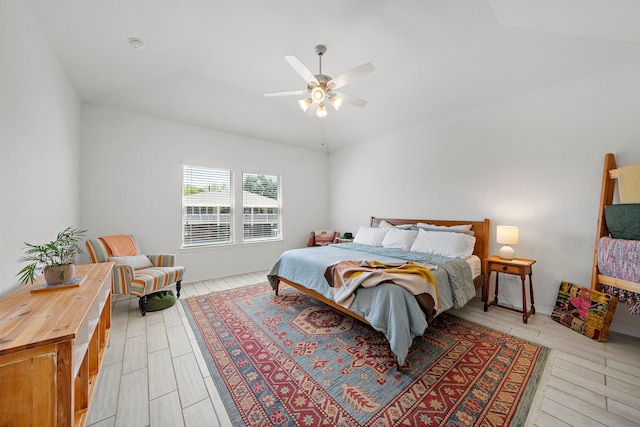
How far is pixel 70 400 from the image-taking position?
1099 millimetres

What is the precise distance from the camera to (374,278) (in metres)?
2.24

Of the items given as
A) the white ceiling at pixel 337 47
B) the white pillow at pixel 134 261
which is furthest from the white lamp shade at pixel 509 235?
the white pillow at pixel 134 261

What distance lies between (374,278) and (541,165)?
2.75m

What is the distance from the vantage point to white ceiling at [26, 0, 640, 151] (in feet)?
6.86

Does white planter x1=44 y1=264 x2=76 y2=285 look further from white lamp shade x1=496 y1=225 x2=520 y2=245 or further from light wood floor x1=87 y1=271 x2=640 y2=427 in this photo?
white lamp shade x1=496 y1=225 x2=520 y2=245

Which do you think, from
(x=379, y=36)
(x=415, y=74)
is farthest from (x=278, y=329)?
(x=415, y=74)

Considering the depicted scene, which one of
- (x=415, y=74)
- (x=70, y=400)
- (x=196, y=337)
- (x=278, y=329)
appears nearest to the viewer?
(x=70, y=400)

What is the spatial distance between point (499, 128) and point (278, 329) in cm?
398

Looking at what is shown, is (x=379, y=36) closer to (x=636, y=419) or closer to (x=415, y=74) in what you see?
(x=415, y=74)

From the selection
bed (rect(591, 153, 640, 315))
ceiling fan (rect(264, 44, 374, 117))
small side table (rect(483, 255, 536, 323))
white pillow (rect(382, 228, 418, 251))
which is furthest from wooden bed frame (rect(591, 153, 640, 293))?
ceiling fan (rect(264, 44, 374, 117))

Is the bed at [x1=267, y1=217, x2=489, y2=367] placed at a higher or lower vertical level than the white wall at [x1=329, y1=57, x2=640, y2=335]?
lower

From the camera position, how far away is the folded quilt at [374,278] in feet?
7.11

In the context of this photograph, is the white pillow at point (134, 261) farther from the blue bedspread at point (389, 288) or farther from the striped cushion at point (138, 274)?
the blue bedspread at point (389, 288)

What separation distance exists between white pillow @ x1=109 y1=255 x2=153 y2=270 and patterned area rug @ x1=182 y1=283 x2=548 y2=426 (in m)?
1.12
